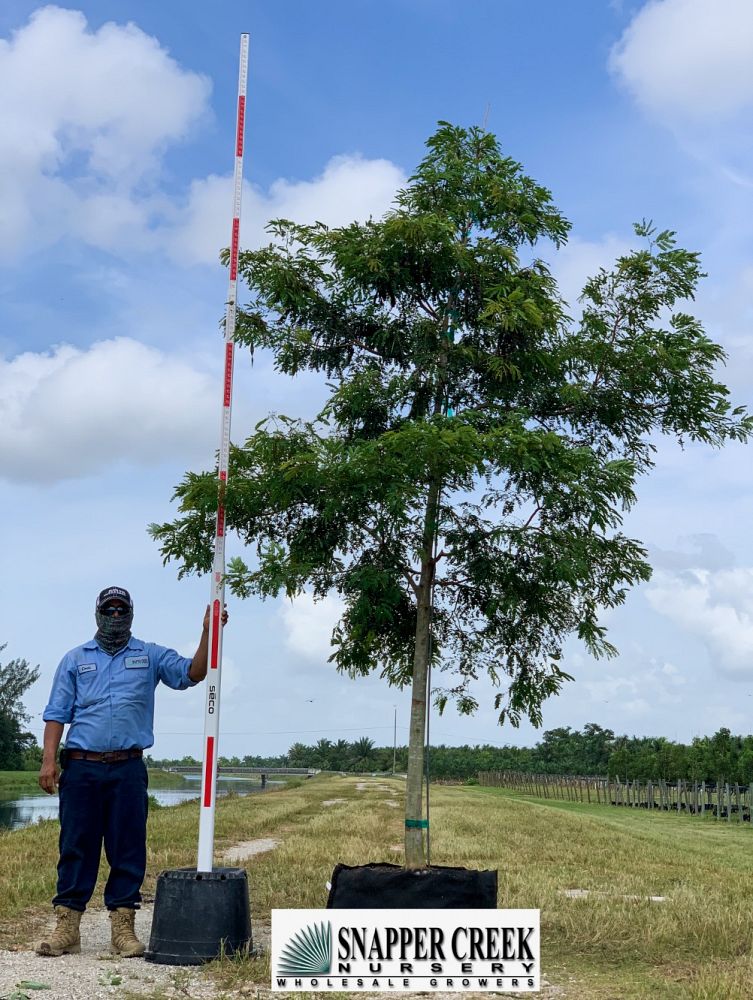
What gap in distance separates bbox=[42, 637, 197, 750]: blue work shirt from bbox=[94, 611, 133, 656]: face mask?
5 centimetres

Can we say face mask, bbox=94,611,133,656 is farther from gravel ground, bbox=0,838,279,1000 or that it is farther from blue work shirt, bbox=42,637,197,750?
gravel ground, bbox=0,838,279,1000

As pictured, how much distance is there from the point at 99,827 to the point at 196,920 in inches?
41.4

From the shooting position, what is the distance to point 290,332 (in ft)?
39.6

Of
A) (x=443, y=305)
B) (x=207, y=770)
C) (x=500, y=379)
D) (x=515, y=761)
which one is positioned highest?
(x=443, y=305)

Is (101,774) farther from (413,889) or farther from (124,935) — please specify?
(413,889)

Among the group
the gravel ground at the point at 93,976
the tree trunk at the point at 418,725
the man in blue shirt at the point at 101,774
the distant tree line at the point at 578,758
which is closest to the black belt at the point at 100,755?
the man in blue shirt at the point at 101,774

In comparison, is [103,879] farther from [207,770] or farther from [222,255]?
[222,255]

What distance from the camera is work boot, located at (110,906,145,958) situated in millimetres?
7984

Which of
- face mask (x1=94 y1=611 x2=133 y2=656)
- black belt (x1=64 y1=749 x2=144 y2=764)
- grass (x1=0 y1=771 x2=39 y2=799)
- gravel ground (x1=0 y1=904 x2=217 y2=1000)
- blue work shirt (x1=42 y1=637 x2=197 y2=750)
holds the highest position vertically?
face mask (x1=94 y1=611 x2=133 y2=656)

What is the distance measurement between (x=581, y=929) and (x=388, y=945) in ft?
10.8

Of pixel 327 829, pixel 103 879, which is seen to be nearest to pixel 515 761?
pixel 327 829

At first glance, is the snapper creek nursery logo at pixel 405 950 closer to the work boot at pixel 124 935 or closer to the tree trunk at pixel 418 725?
the work boot at pixel 124 935

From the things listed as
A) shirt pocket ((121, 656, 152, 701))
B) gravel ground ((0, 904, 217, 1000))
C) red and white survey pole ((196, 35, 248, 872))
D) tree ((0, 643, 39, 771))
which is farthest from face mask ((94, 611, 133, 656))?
tree ((0, 643, 39, 771))

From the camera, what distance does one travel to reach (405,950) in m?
6.80
